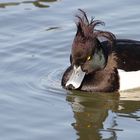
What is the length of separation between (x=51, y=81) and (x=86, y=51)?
92 centimetres

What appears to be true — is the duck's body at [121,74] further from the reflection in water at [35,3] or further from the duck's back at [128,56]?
the reflection in water at [35,3]

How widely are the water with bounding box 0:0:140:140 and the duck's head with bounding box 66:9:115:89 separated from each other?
340 mm

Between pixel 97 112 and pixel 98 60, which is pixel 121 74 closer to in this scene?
pixel 98 60

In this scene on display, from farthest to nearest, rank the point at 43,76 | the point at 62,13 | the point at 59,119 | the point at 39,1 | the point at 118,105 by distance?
the point at 39,1 → the point at 62,13 → the point at 43,76 → the point at 118,105 → the point at 59,119

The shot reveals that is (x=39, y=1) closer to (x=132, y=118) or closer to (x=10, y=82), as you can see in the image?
(x=10, y=82)

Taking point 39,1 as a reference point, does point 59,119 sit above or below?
below

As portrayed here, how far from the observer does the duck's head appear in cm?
1020

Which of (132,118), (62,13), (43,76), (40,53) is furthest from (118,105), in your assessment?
(62,13)

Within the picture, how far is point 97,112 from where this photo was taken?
9.87m

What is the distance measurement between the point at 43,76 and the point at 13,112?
1.50 m

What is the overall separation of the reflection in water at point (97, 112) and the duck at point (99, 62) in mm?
188

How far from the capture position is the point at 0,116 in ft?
31.3

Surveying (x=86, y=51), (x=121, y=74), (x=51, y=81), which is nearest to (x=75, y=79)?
(x=86, y=51)

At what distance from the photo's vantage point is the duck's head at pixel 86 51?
10195 mm
